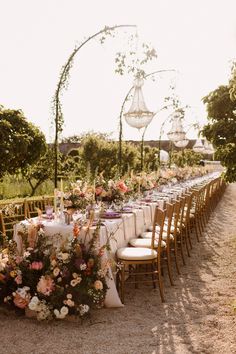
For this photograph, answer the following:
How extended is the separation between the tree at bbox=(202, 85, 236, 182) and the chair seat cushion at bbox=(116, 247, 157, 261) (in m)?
2.54

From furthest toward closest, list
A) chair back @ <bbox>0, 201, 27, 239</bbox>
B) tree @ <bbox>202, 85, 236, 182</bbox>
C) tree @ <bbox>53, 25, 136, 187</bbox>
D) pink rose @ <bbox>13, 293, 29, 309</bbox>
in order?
1. tree @ <bbox>53, 25, 136, 187</bbox>
2. tree @ <bbox>202, 85, 236, 182</bbox>
3. chair back @ <bbox>0, 201, 27, 239</bbox>
4. pink rose @ <bbox>13, 293, 29, 309</bbox>

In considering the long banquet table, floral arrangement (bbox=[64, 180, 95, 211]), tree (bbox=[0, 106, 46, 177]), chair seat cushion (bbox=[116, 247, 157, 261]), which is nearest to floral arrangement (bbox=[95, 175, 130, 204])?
the long banquet table

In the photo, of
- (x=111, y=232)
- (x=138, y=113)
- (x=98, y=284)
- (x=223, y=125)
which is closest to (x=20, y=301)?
(x=98, y=284)

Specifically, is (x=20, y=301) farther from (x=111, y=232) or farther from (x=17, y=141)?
(x=17, y=141)

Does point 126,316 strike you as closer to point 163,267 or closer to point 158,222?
point 158,222

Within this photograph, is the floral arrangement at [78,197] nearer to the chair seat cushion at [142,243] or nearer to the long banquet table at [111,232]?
the long banquet table at [111,232]

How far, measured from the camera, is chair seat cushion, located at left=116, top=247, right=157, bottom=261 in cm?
484

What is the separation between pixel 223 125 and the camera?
7023 millimetres

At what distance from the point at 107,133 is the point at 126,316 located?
201ft

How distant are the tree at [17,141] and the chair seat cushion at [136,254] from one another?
4122mm

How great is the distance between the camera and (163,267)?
6578 millimetres

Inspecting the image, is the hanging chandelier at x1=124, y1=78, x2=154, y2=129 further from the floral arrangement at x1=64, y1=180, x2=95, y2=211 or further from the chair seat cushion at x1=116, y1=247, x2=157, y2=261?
the chair seat cushion at x1=116, y1=247, x2=157, y2=261

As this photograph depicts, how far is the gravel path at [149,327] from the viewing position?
3.66 m

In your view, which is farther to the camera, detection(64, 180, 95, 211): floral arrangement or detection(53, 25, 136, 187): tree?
detection(53, 25, 136, 187): tree
